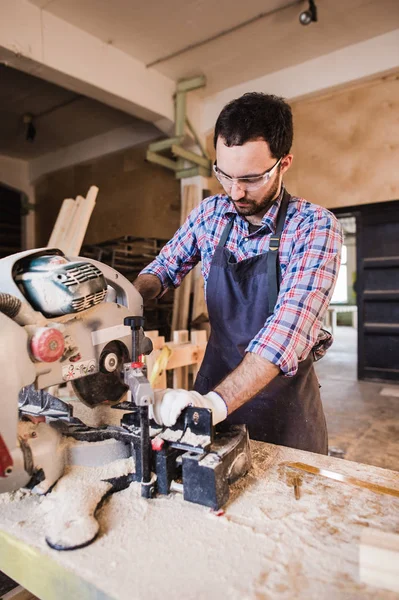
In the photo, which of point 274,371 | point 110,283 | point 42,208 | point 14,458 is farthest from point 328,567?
point 42,208

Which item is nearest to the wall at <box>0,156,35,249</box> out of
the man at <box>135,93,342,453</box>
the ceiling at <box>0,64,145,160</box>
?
the ceiling at <box>0,64,145,160</box>

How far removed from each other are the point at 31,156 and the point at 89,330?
829 centimetres

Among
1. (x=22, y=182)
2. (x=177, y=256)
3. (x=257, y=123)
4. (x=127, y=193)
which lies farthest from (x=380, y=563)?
(x=22, y=182)

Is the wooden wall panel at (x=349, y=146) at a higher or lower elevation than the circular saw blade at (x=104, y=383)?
higher

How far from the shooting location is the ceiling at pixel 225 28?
388cm

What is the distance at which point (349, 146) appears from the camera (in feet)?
15.6

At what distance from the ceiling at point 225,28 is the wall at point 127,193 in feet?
→ 5.73

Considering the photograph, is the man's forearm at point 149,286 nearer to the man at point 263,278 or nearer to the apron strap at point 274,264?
the man at point 263,278

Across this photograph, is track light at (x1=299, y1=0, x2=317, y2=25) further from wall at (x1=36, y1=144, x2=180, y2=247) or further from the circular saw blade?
the circular saw blade

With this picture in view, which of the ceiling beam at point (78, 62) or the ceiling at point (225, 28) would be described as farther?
the ceiling at point (225, 28)

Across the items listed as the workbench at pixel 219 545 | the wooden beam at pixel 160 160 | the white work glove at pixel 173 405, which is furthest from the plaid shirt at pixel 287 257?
the wooden beam at pixel 160 160

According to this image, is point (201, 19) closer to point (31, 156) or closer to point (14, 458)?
point (14, 458)

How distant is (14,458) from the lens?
866 millimetres

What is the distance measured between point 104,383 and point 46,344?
35 cm
